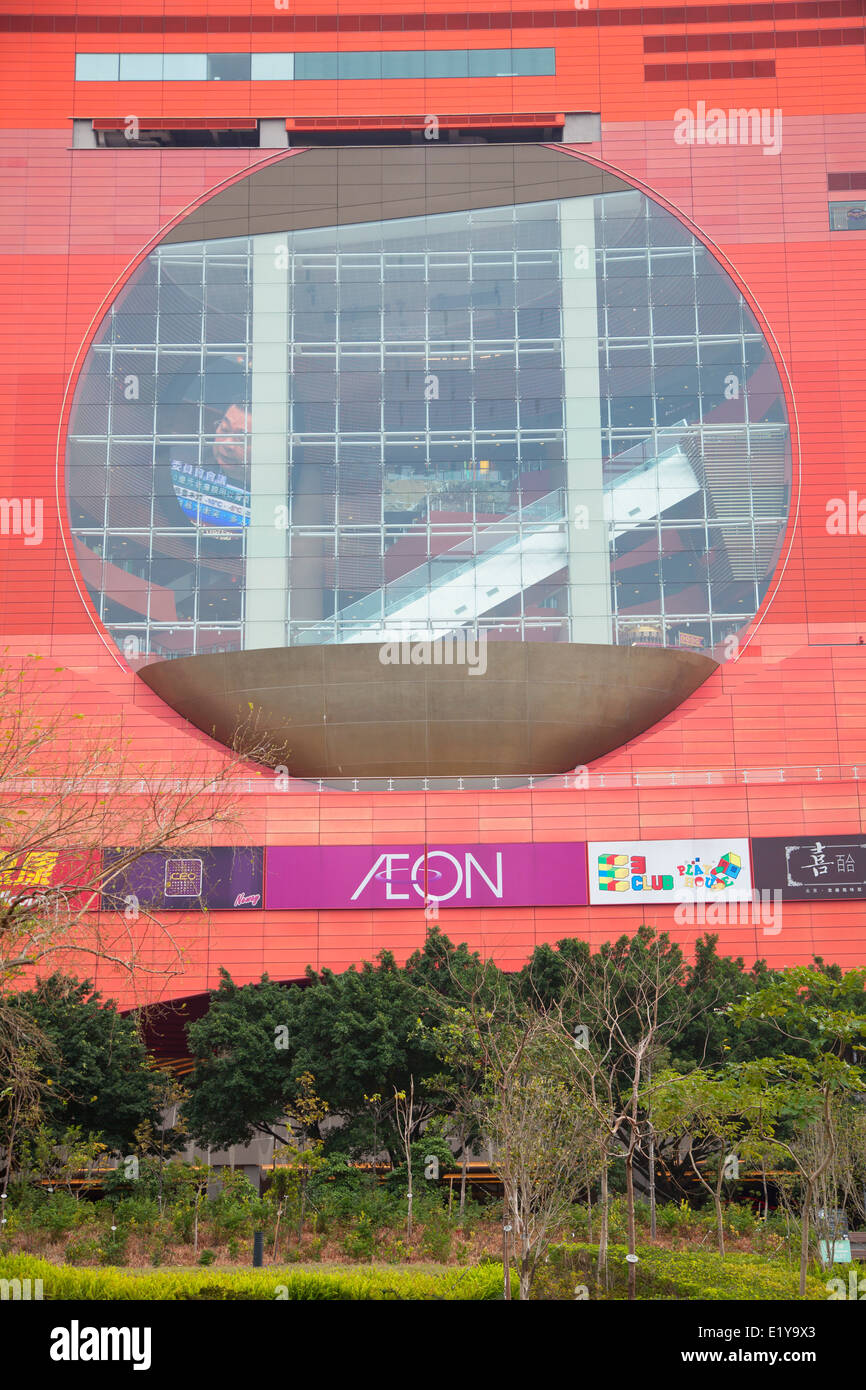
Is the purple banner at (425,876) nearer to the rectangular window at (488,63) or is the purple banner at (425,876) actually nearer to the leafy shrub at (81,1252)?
the leafy shrub at (81,1252)

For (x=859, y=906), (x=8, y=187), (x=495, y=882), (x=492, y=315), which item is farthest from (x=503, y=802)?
(x=8, y=187)

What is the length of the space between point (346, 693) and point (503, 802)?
485cm

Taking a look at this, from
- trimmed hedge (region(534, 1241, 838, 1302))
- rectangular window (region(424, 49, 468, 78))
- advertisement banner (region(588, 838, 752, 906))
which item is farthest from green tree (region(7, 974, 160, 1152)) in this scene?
rectangular window (region(424, 49, 468, 78))

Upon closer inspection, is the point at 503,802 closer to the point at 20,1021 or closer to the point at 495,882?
the point at 495,882

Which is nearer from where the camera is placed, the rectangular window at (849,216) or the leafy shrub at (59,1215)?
the leafy shrub at (59,1215)

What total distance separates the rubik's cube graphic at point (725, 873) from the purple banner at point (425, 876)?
2829mm

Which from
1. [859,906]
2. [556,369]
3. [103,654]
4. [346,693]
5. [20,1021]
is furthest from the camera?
[556,369]

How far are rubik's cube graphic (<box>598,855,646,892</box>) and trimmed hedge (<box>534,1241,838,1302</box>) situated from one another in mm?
12336

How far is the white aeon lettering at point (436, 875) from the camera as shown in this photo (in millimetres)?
29078

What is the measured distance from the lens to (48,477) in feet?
114

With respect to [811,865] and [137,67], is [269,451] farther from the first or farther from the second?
[811,865]

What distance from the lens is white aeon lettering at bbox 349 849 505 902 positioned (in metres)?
29.1

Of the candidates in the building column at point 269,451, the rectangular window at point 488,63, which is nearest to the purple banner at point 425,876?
the building column at point 269,451

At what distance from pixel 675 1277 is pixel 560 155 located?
102 ft
